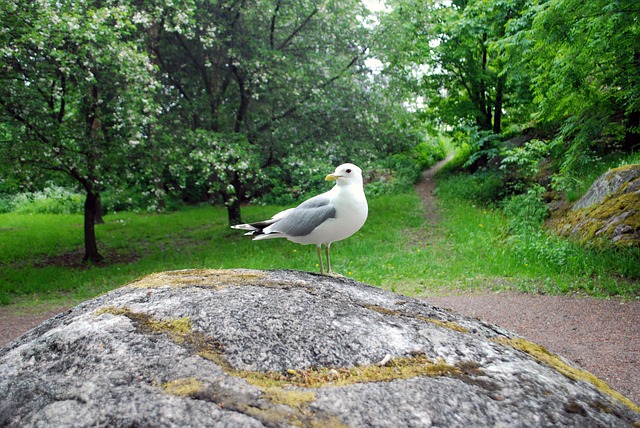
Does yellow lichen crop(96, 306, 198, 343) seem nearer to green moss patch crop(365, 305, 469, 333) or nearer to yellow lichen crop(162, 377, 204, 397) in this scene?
yellow lichen crop(162, 377, 204, 397)

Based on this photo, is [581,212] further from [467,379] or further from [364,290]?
[467,379]

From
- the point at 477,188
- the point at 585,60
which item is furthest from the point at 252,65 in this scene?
the point at 477,188

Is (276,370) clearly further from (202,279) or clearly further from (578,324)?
(578,324)

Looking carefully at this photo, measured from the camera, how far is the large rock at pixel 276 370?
171 centimetres

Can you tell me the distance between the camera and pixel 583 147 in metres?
8.08

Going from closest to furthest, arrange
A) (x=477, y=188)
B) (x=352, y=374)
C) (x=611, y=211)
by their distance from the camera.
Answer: (x=352, y=374) < (x=611, y=211) < (x=477, y=188)

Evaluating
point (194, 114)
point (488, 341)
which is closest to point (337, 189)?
point (488, 341)

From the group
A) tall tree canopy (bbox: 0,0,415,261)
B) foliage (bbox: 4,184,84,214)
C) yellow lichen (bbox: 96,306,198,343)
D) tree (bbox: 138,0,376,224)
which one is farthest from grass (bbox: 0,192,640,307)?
yellow lichen (bbox: 96,306,198,343)

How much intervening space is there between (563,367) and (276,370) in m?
1.59

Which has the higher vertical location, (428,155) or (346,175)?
(428,155)

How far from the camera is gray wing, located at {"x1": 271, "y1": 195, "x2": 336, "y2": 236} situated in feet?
11.6

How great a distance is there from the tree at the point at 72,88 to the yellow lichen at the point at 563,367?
293 inches

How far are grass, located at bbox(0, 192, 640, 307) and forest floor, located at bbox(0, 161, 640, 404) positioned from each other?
1.46ft

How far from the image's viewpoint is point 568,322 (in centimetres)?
579
